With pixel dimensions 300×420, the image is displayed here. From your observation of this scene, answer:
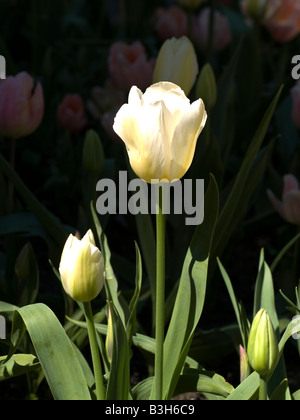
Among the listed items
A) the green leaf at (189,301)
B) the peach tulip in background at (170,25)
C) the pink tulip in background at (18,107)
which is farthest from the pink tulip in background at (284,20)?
the green leaf at (189,301)

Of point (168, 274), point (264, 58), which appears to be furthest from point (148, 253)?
point (264, 58)

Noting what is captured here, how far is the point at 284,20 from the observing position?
212 centimetres

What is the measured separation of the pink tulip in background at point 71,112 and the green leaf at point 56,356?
37.1 inches

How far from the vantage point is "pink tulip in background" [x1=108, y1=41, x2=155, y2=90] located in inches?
67.6

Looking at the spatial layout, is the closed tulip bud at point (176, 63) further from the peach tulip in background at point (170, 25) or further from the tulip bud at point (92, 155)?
the peach tulip in background at point (170, 25)

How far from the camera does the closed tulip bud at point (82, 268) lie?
841 millimetres

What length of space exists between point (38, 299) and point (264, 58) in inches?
61.3

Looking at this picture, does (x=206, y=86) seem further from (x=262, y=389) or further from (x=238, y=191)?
(x=262, y=389)

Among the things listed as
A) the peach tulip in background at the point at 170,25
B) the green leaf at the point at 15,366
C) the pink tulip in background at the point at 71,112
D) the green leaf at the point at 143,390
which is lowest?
the green leaf at the point at 143,390

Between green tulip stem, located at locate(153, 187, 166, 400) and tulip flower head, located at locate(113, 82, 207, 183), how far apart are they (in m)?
0.04

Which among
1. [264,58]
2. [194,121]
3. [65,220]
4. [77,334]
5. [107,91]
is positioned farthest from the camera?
[264,58]

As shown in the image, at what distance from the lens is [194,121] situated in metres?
0.81

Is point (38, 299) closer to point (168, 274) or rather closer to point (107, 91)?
point (168, 274)

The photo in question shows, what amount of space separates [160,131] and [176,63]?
39 cm
